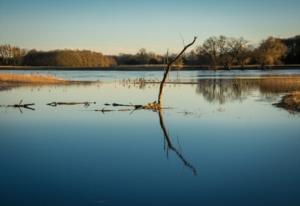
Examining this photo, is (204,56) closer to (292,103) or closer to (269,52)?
(269,52)

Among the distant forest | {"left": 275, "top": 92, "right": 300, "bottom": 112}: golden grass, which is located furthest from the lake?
the distant forest

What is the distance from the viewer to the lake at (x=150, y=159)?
799 cm

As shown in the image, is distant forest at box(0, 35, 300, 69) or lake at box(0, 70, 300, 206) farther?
distant forest at box(0, 35, 300, 69)

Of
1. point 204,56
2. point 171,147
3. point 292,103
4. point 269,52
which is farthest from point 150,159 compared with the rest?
point 204,56

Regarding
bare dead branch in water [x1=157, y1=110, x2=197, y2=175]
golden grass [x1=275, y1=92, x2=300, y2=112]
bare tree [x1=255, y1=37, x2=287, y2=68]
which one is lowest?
bare dead branch in water [x1=157, y1=110, x2=197, y2=175]

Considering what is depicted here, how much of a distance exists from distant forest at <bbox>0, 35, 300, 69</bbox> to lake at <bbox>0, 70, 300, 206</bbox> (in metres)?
76.1

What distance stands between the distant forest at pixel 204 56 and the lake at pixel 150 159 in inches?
2996

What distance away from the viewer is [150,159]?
36.1 feet

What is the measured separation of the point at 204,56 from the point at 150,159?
114 meters

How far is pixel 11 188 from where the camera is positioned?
842cm

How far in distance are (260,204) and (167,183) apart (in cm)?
206

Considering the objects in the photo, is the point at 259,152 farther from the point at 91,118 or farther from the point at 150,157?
the point at 91,118

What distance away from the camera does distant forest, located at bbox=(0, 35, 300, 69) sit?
346ft

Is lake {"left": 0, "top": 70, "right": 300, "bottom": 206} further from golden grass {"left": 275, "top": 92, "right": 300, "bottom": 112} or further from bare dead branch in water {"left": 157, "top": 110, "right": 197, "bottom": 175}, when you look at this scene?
golden grass {"left": 275, "top": 92, "right": 300, "bottom": 112}
